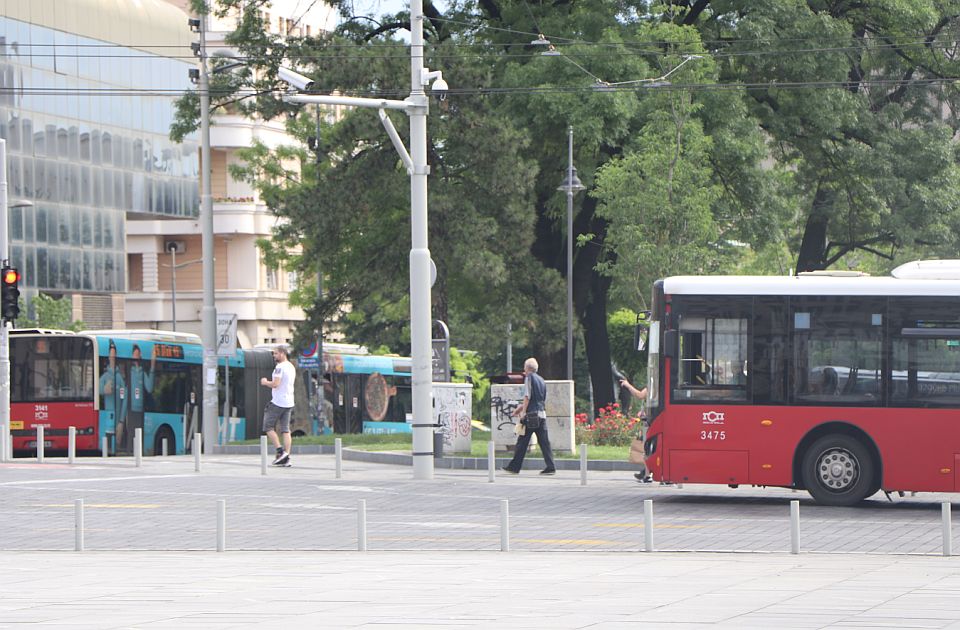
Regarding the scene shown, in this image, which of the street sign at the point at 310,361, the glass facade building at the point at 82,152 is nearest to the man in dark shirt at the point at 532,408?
the street sign at the point at 310,361

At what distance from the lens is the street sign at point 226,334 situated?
1565 inches

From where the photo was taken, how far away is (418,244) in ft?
87.7

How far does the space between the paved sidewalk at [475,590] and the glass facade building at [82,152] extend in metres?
48.1

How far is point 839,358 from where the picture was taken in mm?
21328

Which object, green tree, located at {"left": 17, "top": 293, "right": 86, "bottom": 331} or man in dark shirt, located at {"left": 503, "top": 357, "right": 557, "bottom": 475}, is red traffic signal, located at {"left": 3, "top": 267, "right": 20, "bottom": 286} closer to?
man in dark shirt, located at {"left": 503, "top": 357, "right": 557, "bottom": 475}

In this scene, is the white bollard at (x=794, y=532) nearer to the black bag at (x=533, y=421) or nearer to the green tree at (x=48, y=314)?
the black bag at (x=533, y=421)

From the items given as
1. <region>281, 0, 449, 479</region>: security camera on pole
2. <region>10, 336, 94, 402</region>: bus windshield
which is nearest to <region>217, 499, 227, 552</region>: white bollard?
<region>281, 0, 449, 479</region>: security camera on pole

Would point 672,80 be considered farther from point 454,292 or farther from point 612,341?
point 612,341

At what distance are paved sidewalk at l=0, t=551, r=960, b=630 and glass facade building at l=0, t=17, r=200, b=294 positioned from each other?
48.1 meters

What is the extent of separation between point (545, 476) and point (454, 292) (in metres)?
15.9

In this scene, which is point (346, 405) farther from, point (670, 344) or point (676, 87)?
point (670, 344)

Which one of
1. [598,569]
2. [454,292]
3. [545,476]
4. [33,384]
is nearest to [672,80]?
[454,292]

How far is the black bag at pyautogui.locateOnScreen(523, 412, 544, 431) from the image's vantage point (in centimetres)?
2645

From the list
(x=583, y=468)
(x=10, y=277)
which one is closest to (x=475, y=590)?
(x=583, y=468)
